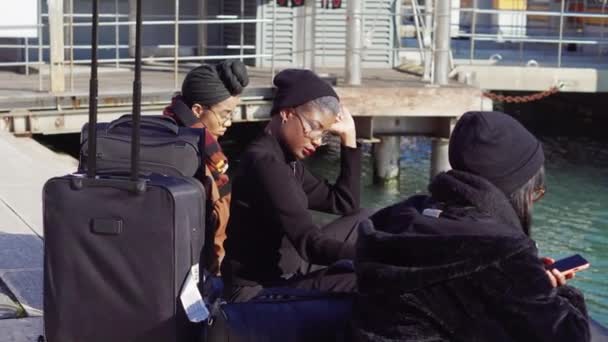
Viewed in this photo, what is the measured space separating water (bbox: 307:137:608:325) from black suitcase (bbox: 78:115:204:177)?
17.0ft

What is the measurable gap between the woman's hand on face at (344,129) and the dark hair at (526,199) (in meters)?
1.34

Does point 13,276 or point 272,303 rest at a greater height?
point 272,303

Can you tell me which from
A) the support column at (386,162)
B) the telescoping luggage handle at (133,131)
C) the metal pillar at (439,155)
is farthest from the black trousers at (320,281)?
the support column at (386,162)

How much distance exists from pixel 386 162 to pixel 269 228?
10.1m

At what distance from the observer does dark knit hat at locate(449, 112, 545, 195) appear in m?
3.17

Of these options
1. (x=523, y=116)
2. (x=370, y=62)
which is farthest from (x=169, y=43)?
(x=523, y=116)

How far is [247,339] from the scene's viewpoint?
341 cm

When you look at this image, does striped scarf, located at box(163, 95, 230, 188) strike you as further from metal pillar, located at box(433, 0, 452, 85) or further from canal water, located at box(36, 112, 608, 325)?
metal pillar, located at box(433, 0, 452, 85)

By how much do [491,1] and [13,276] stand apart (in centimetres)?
2173

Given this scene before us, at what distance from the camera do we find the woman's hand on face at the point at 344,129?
4.52 m

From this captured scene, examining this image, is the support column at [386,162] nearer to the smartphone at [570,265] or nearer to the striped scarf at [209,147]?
the striped scarf at [209,147]

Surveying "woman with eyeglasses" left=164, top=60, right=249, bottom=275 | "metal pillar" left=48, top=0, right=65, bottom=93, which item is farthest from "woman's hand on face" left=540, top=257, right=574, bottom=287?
"metal pillar" left=48, top=0, right=65, bottom=93

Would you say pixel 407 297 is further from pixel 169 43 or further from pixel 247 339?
pixel 169 43

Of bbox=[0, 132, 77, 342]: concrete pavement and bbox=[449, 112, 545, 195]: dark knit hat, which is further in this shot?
bbox=[0, 132, 77, 342]: concrete pavement
